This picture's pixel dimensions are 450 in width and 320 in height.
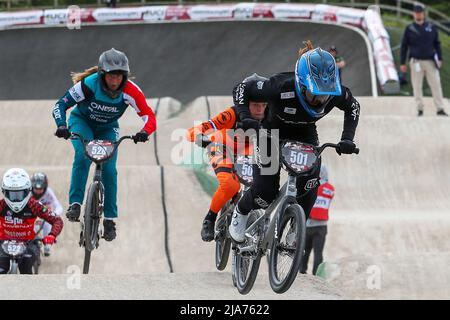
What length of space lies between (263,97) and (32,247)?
485 centimetres

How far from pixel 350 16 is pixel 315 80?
22.4 metres

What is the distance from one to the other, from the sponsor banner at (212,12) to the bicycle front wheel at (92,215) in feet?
73.8

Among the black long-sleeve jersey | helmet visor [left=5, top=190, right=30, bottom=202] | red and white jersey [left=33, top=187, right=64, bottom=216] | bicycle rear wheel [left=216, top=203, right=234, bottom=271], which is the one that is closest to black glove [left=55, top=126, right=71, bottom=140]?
bicycle rear wheel [left=216, top=203, right=234, bottom=271]

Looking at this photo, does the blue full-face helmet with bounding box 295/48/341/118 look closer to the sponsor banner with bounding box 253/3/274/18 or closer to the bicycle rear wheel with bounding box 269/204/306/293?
the bicycle rear wheel with bounding box 269/204/306/293

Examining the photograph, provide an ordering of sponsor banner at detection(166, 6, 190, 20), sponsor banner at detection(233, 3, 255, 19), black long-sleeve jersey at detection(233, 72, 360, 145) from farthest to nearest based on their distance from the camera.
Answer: sponsor banner at detection(166, 6, 190, 20)
sponsor banner at detection(233, 3, 255, 19)
black long-sleeve jersey at detection(233, 72, 360, 145)

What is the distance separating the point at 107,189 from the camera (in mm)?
10297

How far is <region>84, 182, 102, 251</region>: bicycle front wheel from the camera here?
32.3 ft

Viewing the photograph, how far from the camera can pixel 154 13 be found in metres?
32.6

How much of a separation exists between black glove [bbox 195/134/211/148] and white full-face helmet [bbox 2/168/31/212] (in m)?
2.98

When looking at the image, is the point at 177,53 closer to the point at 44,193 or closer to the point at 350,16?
the point at 350,16

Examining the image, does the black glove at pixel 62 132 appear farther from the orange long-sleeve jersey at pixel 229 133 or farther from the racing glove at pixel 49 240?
the racing glove at pixel 49 240

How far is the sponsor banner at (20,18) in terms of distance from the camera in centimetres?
3250
